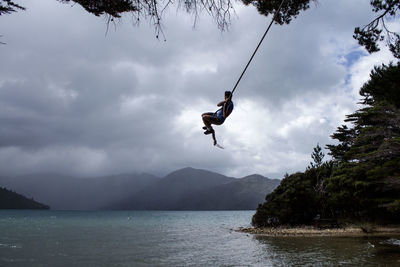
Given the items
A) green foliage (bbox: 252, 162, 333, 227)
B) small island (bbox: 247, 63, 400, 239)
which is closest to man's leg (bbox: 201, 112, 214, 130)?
small island (bbox: 247, 63, 400, 239)

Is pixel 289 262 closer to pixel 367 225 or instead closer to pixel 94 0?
pixel 94 0

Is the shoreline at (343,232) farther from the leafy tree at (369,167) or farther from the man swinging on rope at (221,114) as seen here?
the man swinging on rope at (221,114)

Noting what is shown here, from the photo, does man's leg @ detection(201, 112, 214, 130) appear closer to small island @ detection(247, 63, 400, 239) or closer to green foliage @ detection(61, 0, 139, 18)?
green foliage @ detection(61, 0, 139, 18)

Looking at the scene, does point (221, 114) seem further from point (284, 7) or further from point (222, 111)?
point (284, 7)

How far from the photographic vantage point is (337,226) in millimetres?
33906

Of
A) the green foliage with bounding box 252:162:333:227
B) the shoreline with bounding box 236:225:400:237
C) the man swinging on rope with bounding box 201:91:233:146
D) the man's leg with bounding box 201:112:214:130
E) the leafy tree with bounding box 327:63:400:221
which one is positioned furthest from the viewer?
the green foliage with bounding box 252:162:333:227

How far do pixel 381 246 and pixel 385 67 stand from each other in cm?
1510

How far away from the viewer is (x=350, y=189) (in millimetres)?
31266

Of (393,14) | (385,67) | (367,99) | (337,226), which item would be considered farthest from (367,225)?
(393,14)

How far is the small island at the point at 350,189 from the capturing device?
23328 mm

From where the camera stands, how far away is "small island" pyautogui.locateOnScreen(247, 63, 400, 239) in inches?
918

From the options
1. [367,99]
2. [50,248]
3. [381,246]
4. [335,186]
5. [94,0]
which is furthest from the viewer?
[367,99]

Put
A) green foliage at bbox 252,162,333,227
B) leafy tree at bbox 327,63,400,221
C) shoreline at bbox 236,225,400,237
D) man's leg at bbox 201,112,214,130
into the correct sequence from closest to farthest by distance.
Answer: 1. man's leg at bbox 201,112,214,130
2. leafy tree at bbox 327,63,400,221
3. shoreline at bbox 236,225,400,237
4. green foliage at bbox 252,162,333,227

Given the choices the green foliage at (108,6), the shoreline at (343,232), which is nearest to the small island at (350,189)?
the shoreline at (343,232)
